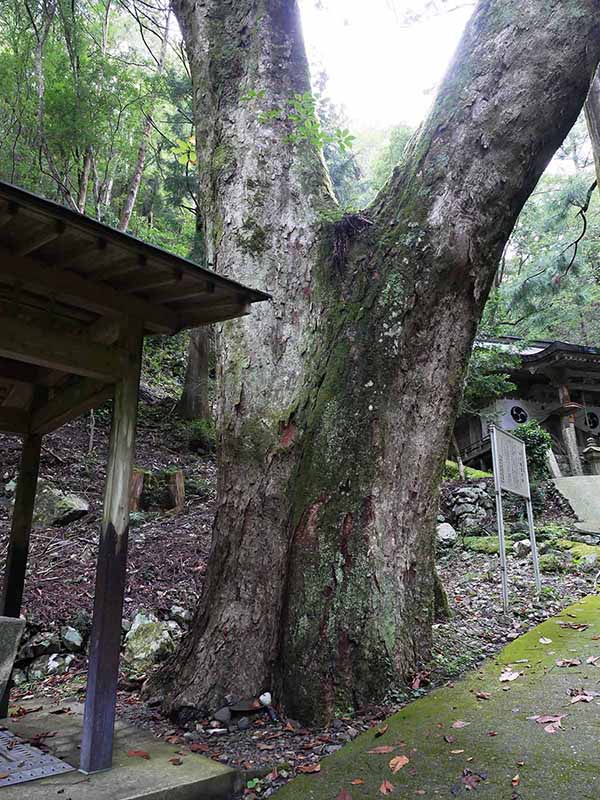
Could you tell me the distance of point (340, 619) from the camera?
10.8ft

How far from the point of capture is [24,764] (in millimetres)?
2777

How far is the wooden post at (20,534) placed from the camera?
396 centimetres


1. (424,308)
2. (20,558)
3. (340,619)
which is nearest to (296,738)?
(340,619)

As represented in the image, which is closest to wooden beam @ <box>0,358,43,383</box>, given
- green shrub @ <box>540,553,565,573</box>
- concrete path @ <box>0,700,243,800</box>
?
concrete path @ <box>0,700,243,800</box>

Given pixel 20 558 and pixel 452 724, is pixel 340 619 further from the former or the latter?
pixel 20 558

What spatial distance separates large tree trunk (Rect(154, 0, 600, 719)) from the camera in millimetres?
3359

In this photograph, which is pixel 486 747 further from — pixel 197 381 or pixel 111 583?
pixel 197 381

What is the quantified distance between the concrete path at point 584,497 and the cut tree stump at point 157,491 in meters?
7.13

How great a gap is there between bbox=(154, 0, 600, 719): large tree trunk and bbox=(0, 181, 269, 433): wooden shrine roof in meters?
0.89

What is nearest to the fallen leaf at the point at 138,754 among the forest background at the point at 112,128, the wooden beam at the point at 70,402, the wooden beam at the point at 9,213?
the wooden beam at the point at 70,402

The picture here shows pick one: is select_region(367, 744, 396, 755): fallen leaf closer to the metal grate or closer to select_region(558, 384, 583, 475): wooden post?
the metal grate

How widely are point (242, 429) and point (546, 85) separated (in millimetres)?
3085

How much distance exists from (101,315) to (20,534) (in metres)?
1.90

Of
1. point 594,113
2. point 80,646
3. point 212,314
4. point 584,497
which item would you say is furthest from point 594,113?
point 584,497
